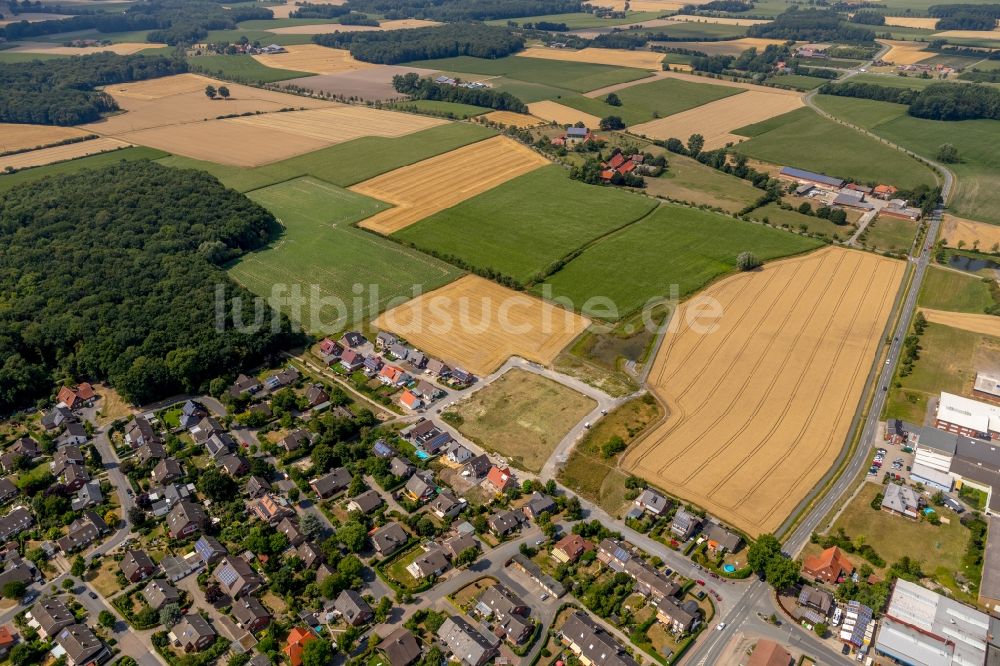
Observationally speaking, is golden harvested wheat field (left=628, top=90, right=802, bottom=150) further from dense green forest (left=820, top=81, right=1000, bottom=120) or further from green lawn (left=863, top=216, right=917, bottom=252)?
green lawn (left=863, top=216, right=917, bottom=252)

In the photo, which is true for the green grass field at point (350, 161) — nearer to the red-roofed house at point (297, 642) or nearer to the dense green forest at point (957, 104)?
the red-roofed house at point (297, 642)

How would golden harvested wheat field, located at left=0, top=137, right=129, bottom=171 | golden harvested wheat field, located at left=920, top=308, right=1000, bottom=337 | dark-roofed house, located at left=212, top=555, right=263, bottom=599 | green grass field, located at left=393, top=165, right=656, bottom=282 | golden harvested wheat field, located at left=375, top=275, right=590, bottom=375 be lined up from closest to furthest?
dark-roofed house, located at left=212, top=555, right=263, bottom=599
golden harvested wheat field, located at left=375, top=275, right=590, bottom=375
golden harvested wheat field, located at left=920, top=308, right=1000, bottom=337
green grass field, located at left=393, top=165, right=656, bottom=282
golden harvested wheat field, located at left=0, top=137, right=129, bottom=171

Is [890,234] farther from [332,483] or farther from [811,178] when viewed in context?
[332,483]

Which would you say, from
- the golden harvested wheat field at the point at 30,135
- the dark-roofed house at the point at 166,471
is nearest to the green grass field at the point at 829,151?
the dark-roofed house at the point at 166,471

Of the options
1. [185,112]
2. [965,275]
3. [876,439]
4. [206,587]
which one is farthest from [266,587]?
[185,112]

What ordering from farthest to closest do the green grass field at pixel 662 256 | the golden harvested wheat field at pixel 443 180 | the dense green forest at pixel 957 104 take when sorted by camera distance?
the dense green forest at pixel 957 104
the golden harvested wheat field at pixel 443 180
the green grass field at pixel 662 256

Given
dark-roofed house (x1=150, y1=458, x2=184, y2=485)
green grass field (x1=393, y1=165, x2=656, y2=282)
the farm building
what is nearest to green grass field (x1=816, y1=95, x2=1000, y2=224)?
the farm building
